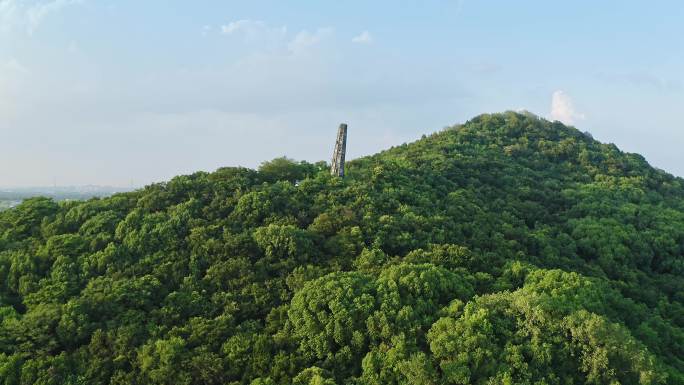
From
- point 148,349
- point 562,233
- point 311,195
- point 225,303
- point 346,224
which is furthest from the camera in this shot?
point 562,233

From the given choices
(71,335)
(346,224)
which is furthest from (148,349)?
(346,224)

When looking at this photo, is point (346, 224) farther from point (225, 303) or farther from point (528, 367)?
point (528, 367)

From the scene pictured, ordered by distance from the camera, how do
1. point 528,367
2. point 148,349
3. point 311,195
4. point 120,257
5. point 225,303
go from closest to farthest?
point 528,367 → point 148,349 → point 225,303 → point 120,257 → point 311,195

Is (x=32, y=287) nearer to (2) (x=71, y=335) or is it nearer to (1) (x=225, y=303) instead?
(2) (x=71, y=335)

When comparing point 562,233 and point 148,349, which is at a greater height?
point 562,233

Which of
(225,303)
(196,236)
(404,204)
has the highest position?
(404,204)

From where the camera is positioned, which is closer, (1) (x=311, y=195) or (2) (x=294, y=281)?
(2) (x=294, y=281)
